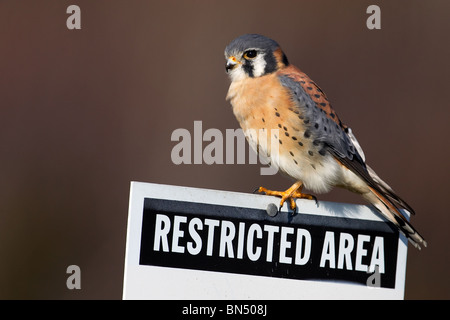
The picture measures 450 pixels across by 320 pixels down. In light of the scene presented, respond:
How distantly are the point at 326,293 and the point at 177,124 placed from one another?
2.70 meters

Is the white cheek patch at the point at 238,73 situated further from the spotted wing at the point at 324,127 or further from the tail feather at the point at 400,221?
the tail feather at the point at 400,221

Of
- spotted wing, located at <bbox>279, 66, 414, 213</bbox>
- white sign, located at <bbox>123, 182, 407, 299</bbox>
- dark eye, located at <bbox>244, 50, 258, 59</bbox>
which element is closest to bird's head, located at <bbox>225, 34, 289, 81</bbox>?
dark eye, located at <bbox>244, 50, 258, 59</bbox>

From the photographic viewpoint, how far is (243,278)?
2018mm

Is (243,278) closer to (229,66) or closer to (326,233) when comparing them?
(326,233)

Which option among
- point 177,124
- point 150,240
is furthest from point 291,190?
point 177,124

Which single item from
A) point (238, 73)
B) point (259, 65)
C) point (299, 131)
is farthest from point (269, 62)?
point (299, 131)

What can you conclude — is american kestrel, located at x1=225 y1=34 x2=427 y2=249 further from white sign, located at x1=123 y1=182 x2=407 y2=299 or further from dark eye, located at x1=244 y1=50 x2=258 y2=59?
white sign, located at x1=123 y1=182 x2=407 y2=299

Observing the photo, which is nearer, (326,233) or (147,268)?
(147,268)

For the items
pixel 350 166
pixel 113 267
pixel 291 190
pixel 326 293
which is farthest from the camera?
pixel 113 267

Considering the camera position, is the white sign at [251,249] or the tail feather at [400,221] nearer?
the white sign at [251,249]

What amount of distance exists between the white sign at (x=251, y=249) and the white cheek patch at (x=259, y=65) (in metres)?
0.85

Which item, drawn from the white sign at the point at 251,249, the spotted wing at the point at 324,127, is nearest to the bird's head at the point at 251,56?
the spotted wing at the point at 324,127

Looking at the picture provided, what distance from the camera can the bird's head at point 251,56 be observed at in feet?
9.05

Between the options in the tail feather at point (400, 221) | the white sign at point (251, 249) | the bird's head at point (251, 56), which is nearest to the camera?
the white sign at point (251, 249)
